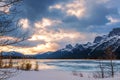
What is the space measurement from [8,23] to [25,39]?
1.28 ft

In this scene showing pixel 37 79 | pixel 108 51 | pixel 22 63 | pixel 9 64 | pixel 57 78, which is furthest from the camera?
pixel 108 51

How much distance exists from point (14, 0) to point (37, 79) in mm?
10477

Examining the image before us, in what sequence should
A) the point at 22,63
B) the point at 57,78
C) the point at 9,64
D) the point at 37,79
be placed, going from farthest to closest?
the point at 22,63
the point at 9,64
the point at 57,78
the point at 37,79

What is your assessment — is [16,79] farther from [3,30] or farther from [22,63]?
[3,30]

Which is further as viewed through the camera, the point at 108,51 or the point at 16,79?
the point at 108,51

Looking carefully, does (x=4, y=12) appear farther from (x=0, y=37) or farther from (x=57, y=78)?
(x=57, y=78)

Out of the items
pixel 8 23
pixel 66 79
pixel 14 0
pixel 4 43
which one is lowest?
pixel 66 79

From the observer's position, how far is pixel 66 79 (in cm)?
1605

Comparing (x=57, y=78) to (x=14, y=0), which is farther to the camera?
(x=57, y=78)

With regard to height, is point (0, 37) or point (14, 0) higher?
point (14, 0)

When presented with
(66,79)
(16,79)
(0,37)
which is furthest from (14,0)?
(66,79)

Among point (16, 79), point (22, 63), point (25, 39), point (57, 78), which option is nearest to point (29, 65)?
point (22, 63)

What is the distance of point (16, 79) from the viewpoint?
47.0 ft

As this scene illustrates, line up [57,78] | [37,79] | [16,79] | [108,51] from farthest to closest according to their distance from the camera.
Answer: [108,51]
[57,78]
[37,79]
[16,79]
